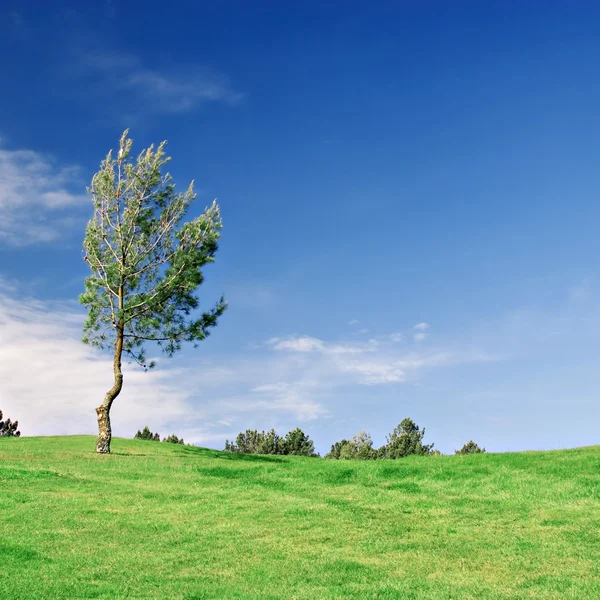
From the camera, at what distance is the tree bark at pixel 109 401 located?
3884 cm

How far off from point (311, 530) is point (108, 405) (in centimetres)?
2572

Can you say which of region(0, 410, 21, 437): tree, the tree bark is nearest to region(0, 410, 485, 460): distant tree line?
region(0, 410, 21, 437): tree

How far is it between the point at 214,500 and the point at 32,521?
5831mm

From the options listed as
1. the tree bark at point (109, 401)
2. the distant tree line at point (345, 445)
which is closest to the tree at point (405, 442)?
the distant tree line at point (345, 445)

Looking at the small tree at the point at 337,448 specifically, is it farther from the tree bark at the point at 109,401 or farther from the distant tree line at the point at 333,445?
the tree bark at the point at 109,401

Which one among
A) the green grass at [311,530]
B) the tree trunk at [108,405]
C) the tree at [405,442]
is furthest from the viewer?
the tree at [405,442]

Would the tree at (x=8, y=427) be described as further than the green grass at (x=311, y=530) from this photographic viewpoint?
Yes

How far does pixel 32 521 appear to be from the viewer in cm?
1819

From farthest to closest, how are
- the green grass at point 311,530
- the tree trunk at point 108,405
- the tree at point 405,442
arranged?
the tree at point 405,442, the tree trunk at point 108,405, the green grass at point 311,530

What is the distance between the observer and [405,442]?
8012 centimetres

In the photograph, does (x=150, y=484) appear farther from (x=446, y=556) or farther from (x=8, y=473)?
(x=446, y=556)

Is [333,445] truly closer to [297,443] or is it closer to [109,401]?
[297,443]

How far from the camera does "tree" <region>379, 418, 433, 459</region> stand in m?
79.6

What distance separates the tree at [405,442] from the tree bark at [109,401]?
1828 inches
